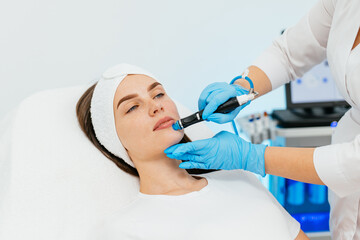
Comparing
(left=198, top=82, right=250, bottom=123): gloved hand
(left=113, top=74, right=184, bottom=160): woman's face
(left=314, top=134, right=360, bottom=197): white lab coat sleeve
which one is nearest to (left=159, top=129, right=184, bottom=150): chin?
(left=113, top=74, right=184, bottom=160): woman's face

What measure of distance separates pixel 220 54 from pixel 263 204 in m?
1.59

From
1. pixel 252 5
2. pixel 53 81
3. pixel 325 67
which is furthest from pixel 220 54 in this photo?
pixel 53 81

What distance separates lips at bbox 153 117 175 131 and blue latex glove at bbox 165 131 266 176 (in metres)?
0.08

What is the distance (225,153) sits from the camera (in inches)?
44.3

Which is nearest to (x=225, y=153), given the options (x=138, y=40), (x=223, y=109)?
(x=223, y=109)

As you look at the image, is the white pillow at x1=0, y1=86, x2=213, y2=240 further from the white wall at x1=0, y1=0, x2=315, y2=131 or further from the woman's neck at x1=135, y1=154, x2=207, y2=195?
the white wall at x1=0, y1=0, x2=315, y2=131

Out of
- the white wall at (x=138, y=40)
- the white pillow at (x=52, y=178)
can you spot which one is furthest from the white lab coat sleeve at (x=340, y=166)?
the white wall at (x=138, y=40)

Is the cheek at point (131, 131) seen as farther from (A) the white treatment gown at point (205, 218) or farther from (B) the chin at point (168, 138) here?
(A) the white treatment gown at point (205, 218)

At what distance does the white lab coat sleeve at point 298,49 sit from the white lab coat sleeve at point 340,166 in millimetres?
Result: 447

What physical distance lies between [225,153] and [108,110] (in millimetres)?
407

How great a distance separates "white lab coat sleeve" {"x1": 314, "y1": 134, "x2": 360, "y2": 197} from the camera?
95 centimetres

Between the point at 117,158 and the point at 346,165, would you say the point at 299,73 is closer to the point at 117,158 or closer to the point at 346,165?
the point at 346,165

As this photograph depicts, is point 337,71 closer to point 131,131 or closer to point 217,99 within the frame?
point 217,99

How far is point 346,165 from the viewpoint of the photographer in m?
0.96
